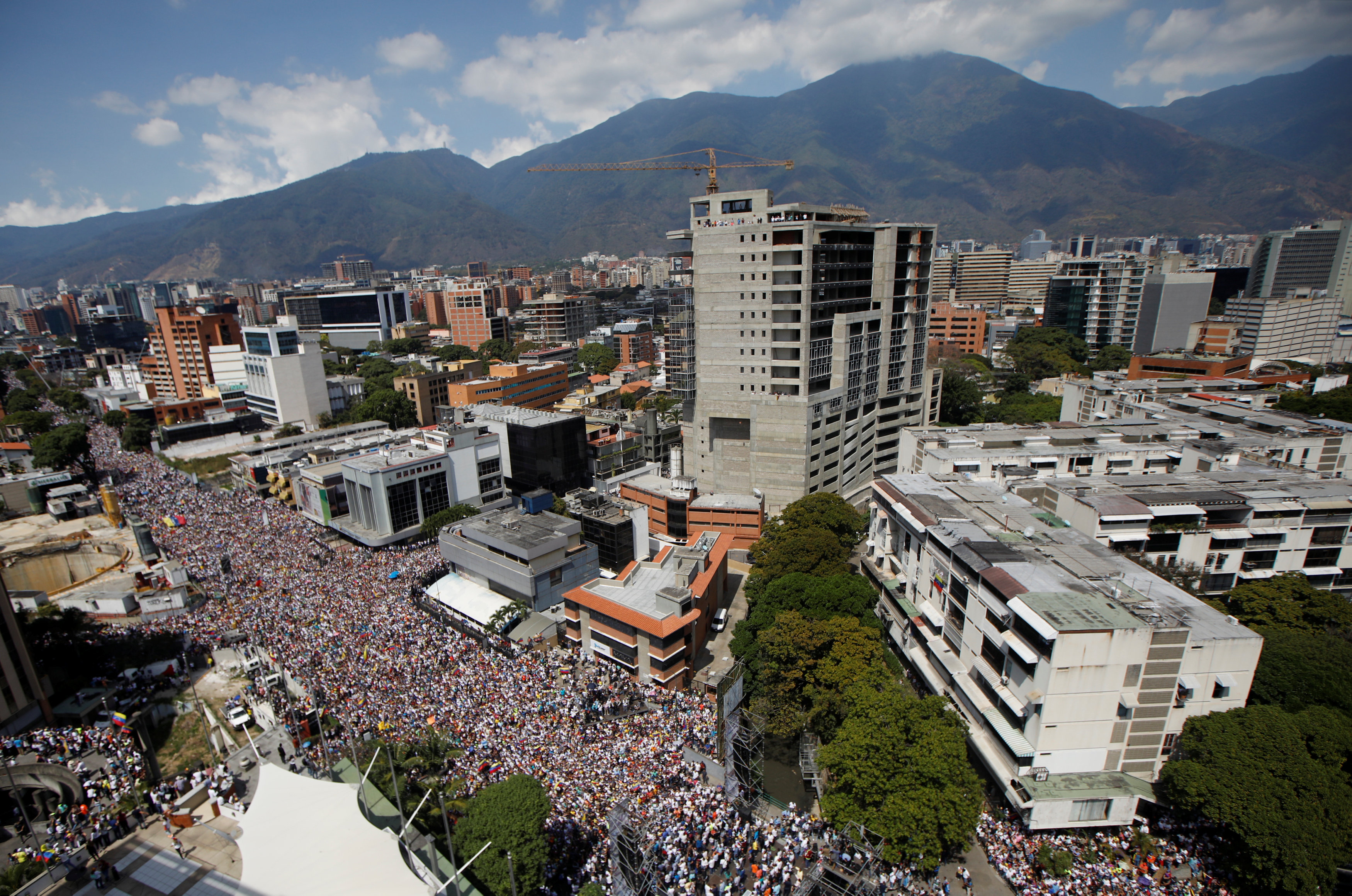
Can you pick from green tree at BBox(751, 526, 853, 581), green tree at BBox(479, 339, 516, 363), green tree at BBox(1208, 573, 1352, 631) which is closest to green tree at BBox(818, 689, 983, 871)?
green tree at BBox(751, 526, 853, 581)

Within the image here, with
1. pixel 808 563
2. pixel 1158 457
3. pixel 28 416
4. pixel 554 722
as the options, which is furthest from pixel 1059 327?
pixel 28 416

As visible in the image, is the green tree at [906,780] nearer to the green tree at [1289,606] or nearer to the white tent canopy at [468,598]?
the green tree at [1289,606]

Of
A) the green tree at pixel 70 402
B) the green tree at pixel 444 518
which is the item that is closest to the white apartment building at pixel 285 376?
the green tree at pixel 70 402

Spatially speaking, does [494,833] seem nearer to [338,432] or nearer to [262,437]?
[338,432]

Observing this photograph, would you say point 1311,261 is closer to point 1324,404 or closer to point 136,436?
point 1324,404

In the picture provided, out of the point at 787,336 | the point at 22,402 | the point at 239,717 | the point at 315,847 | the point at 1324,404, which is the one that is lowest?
the point at 239,717

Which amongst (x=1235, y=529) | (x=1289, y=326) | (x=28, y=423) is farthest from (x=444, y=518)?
(x=1289, y=326)
